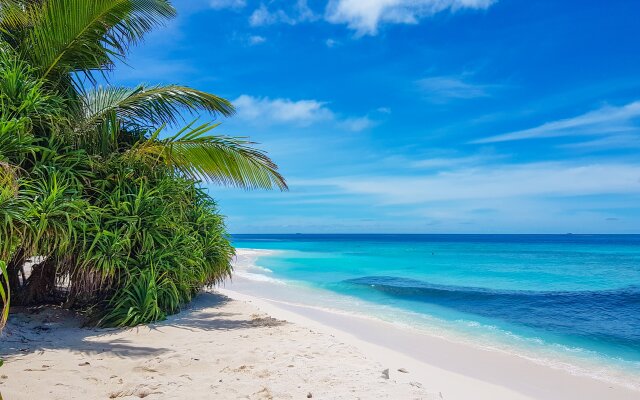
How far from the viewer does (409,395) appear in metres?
3.29

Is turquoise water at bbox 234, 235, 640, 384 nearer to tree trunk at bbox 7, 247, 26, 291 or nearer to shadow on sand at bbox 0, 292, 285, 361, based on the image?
shadow on sand at bbox 0, 292, 285, 361

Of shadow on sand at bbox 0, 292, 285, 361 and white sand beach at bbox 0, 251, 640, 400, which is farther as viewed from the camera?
shadow on sand at bbox 0, 292, 285, 361

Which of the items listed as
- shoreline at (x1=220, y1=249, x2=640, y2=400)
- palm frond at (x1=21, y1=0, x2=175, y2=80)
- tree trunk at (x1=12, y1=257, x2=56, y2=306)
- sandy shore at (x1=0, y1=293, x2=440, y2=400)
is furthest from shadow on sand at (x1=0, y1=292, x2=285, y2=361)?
palm frond at (x1=21, y1=0, x2=175, y2=80)

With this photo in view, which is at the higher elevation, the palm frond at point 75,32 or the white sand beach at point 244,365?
the palm frond at point 75,32

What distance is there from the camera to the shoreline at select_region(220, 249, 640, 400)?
4466 millimetres

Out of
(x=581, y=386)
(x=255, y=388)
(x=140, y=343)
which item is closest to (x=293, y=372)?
(x=255, y=388)

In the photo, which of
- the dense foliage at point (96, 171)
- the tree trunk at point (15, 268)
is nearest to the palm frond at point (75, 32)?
the dense foliage at point (96, 171)

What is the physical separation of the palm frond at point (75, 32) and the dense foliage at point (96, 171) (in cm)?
1

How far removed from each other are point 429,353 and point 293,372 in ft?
9.22

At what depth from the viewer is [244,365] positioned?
12.8 ft

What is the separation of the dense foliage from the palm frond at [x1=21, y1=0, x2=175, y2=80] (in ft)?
0.05

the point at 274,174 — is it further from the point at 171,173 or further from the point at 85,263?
the point at 85,263

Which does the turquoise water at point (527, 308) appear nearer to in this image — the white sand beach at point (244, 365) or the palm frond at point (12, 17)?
the white sand beach at point (244, 365)

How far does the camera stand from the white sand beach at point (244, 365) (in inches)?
130
